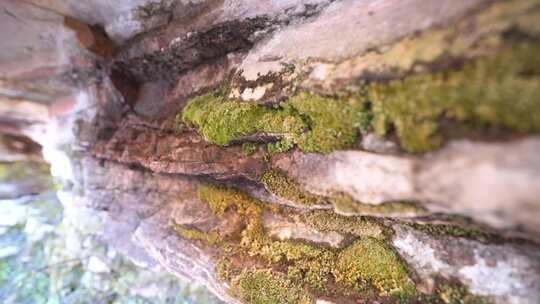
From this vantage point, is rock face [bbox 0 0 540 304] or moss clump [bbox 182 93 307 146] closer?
rock face [bbox 0 0 540 304]

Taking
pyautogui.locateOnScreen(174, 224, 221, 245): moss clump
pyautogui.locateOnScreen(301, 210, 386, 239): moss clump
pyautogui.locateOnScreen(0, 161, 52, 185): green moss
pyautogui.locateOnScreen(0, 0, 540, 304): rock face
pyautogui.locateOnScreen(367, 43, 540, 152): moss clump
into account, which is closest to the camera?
pyautogui.locateOnScreen(367, 43, 540, 152): moss clump

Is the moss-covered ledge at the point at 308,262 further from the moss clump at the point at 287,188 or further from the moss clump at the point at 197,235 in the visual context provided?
the moss clump at the point at 287,188

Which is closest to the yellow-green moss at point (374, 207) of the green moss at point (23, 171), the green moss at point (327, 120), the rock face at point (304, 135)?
the rock face at point (304, 135)

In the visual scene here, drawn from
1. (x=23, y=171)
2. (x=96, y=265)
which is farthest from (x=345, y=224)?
(x=23, y=171)

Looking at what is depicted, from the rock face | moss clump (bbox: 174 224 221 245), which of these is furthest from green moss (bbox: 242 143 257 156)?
moss clump (bbox: 174 224 221 245)

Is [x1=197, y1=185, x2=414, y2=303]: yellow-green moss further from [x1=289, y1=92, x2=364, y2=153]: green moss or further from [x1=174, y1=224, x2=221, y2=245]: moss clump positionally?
[x1=289, y1=92, x2=364, y2=153]: green moss

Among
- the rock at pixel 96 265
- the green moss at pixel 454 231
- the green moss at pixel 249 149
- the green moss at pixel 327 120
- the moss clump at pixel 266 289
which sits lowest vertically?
the rock at pixel 96 265

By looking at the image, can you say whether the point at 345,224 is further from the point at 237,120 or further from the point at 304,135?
the point at 237,120

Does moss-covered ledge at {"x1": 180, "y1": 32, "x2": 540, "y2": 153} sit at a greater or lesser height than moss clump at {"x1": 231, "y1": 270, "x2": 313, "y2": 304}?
greater
